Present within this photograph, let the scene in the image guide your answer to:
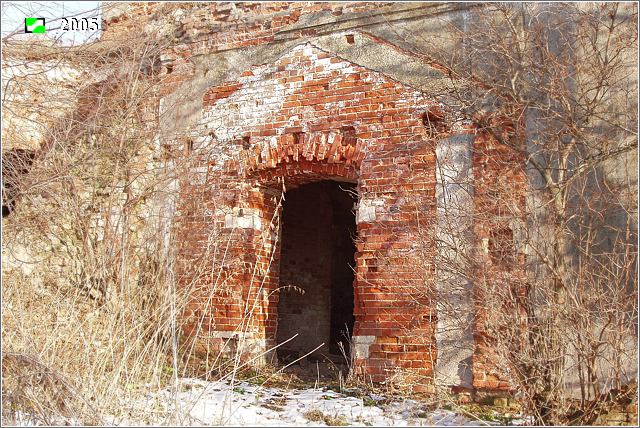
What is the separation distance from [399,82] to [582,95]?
1.63 m

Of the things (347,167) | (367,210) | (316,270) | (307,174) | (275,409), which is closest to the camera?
(275,409)

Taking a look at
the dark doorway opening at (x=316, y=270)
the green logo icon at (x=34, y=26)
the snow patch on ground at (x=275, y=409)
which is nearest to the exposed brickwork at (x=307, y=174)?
Answer: the snow patch on ground at (x=275, y=409)

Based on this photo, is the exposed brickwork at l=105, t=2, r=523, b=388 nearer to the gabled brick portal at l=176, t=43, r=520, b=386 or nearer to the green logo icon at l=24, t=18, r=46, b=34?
the gabled brick portal at l=176, t=43, r=520, b=386

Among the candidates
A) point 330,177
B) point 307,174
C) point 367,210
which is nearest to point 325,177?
point 330,177

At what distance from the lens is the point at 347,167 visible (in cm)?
612

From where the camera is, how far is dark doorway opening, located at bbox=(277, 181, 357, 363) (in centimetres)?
931

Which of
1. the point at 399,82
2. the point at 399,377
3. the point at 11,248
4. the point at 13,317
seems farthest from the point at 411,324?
the point at 11,248

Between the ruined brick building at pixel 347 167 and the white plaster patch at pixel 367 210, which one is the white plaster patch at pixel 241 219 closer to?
the ruined brick building at pixel 347 167

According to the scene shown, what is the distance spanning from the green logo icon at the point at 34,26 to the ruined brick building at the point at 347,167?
6.70 feet

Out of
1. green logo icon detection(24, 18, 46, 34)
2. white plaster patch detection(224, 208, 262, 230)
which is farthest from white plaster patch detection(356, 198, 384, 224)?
green logo icon detection(24, 18, 46, 34)

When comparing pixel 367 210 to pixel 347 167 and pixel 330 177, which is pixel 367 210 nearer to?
pixel 347 167

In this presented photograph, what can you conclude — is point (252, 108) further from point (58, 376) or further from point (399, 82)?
point (58, 376)

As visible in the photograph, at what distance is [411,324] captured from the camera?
5531 millimetres

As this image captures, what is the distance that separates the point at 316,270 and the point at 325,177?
3.61 m
